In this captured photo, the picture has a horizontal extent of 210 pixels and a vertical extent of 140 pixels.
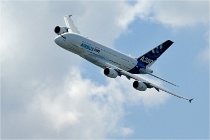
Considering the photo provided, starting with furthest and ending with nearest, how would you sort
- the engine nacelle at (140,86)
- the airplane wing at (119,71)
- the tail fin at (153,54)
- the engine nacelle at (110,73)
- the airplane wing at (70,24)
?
the airplane wing at (70,24)
the tail fin at (153,54)
the engine nacelle at (110,73)
the engine nacelle at (140,86)
the airplane wing at (119,71)

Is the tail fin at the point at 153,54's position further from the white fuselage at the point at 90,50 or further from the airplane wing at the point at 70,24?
the airplane wing at the point at 70,24

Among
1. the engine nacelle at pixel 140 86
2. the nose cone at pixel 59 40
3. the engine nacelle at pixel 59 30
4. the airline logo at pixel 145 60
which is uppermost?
the airline logo at pixel 145 60

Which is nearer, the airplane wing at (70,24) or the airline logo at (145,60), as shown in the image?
the airline logo at (145,60)

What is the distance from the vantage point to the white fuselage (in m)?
110

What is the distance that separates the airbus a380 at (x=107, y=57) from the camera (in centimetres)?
10781

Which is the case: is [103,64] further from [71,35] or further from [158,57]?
[158,57]

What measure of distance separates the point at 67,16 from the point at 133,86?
2948cm

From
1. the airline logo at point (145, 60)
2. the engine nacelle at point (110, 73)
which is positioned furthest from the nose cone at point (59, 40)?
the airline logo at point (145, 60)

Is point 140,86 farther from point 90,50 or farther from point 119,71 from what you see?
point 90,50

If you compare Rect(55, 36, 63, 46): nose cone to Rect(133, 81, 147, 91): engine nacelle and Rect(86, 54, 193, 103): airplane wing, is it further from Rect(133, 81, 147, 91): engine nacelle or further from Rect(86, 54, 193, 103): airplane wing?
Rect(133, 81, 147, 91): engine nacelle

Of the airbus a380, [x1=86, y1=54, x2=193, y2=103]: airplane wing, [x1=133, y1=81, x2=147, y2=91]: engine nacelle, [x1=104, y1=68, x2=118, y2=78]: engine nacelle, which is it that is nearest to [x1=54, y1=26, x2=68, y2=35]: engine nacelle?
the airbus a380

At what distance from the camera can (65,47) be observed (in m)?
110

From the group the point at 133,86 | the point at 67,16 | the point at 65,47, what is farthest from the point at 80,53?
the point at 67,16

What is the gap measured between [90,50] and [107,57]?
4714mm
